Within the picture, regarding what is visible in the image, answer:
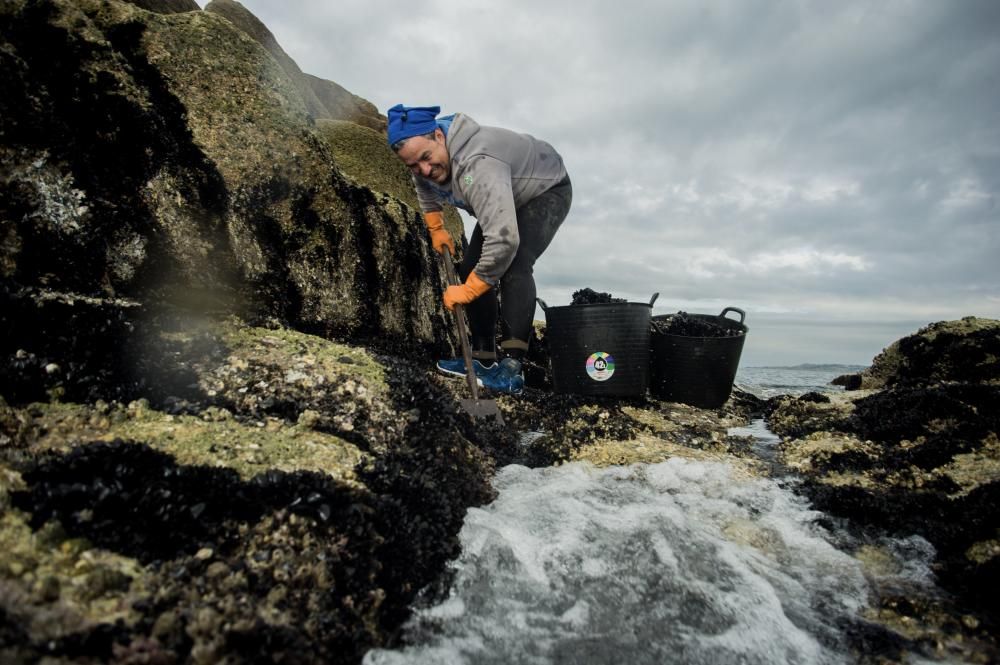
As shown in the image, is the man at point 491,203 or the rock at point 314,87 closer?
the man at point 491,203

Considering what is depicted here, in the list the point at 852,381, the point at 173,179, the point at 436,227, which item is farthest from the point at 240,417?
the point at 852,381

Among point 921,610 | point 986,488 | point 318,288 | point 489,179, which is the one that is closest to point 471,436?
point 318,288

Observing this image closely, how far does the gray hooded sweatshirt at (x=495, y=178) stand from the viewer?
14.2ft

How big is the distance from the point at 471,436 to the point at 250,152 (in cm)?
286

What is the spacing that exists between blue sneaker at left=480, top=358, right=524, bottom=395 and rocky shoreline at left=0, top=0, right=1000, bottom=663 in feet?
0.83

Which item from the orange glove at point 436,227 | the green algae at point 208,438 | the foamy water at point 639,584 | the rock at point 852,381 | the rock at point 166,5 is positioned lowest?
the foamy water at point 639,584

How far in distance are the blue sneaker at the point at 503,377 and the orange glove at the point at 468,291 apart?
95cm

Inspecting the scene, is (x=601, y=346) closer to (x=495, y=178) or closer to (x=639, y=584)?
(x=495, y=178)

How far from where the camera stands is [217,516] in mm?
1923

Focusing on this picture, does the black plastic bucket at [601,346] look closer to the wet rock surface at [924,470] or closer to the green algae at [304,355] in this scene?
the wet rock surface at [924,470]

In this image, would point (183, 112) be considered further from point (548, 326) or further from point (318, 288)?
point (548, 326)

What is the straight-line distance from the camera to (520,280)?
16.4 ft

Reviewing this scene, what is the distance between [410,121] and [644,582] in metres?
3.97

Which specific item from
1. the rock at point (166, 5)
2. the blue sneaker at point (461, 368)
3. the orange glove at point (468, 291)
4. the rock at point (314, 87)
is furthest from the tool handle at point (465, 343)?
the rock at point (314, 87)
